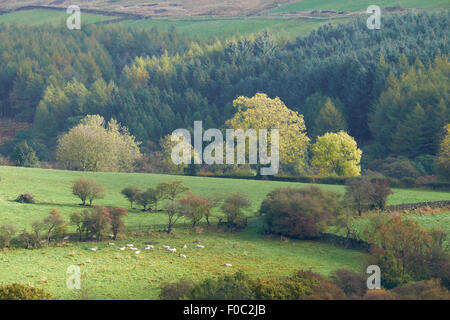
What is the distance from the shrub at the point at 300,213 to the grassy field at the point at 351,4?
117243 mm

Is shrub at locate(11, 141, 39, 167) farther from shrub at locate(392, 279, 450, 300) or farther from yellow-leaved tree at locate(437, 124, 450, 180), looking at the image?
shrub at locate(392, 279, 450, 300)

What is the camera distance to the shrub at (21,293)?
37000mm

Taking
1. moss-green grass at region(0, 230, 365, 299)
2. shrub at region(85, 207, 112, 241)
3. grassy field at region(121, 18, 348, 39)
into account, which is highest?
grassy field at region(121, 18, 348, 39)

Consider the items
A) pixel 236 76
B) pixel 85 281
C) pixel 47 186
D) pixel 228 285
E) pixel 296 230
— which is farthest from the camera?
pixel 236 76

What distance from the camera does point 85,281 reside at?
4412 cm

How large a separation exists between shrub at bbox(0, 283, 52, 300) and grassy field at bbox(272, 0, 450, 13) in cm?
14264

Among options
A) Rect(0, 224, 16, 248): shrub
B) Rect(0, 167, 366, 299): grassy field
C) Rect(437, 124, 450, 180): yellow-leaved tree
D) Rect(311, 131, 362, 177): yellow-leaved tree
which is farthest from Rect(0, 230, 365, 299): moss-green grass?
Rect(311, 131, 362, 177): yellow-leaved tree

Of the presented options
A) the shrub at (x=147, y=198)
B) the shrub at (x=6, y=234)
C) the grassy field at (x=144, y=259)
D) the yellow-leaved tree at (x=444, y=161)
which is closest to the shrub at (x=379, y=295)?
the grassy field at (x=144, y=259)

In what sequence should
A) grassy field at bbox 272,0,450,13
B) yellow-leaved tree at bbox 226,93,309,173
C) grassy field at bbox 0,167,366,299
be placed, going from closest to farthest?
1. grassy field at bbox 0,167,366,299
2. yellow-leaved tree at bbox 226,93,309,173
3. grassy field at bbox 272,0,450,13

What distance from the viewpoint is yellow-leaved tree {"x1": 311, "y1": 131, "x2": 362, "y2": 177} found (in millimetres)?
82250

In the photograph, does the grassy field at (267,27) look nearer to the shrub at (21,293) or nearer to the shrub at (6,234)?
the shrub at (6,234)

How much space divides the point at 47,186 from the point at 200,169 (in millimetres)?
32241
